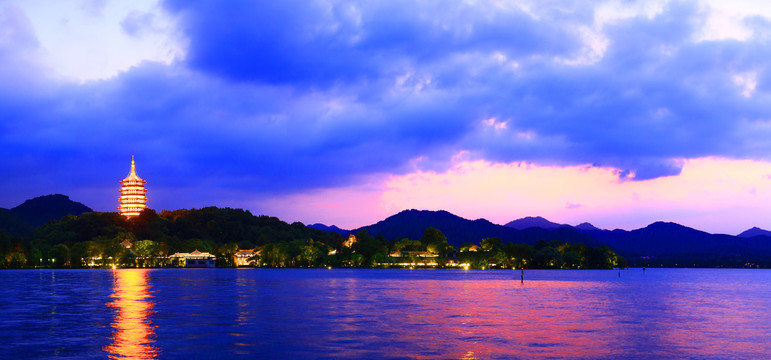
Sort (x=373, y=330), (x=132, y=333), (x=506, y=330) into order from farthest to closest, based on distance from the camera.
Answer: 1. (x=506, y=330)
2. (x=373, y=330)
3. (x=132, y=333)

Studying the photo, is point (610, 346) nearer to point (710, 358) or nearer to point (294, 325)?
point (710, 358)

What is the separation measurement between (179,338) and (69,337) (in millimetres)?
6190

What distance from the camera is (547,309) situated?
2415 inches

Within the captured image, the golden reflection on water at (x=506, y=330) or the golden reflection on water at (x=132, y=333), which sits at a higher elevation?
the golden reflection on water at (x=132, y=333)

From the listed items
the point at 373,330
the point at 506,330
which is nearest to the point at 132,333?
the point at 373,330

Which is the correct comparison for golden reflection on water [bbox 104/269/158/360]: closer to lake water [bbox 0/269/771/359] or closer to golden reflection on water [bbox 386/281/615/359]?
lake water [bbox 0/269/771/359]

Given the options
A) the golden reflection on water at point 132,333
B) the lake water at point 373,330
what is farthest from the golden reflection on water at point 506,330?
the golden reflection on water at point 132,333

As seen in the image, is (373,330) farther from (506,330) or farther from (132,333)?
(132,333)

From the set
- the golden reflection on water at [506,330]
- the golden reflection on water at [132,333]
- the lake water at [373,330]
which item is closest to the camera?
the golden reflection on water at [132,333]

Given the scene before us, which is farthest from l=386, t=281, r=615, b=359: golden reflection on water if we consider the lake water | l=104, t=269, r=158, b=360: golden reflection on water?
l=104, t=269, r=158, b=360: golden reflection on water

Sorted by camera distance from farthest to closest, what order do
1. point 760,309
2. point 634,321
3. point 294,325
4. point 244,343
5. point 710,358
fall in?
point 760,309, point 634,321, point 294,325, point 244,343, point 710,358

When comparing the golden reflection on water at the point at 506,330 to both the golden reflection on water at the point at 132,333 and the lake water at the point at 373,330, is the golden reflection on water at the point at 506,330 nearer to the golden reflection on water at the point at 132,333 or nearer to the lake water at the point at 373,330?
the lake water at the point at 373,330

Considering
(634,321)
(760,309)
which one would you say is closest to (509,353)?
(634,321)

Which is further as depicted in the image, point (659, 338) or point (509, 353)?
point (659, 338)
